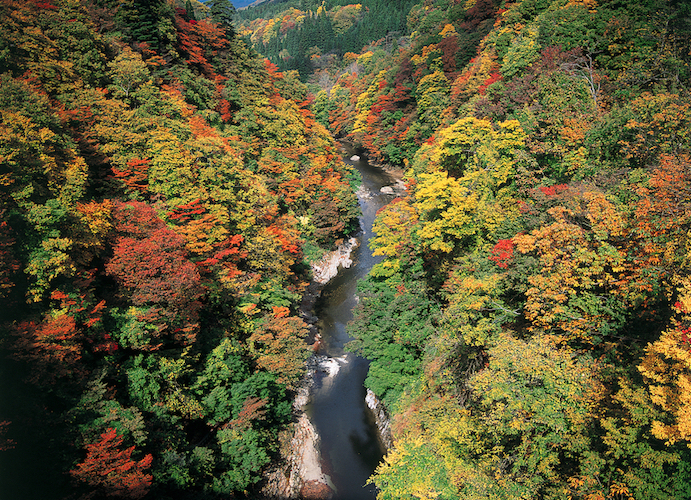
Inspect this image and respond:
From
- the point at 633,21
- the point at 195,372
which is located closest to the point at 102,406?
the point at 195,372

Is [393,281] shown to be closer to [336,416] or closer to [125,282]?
[336,416]

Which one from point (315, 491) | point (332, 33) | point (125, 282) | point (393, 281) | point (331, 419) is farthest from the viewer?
point (332, 33)

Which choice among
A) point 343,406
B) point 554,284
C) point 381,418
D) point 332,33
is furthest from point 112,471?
point 332,33

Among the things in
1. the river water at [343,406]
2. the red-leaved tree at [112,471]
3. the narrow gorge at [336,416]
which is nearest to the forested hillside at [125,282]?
the red-leaved tree at [112,471]

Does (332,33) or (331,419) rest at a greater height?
(332,33)

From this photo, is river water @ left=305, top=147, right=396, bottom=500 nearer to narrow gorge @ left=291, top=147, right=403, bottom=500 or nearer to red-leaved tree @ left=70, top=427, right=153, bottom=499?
narrow gorge @ left=291, top=147, right=403, bottom=500

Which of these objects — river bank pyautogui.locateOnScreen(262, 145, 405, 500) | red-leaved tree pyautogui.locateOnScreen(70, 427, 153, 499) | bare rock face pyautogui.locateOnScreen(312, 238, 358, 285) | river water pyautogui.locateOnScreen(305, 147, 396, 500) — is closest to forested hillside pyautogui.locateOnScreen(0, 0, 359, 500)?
red-leaved tree pyautogui.locateOnScreen(70, 427, 153, 499)
